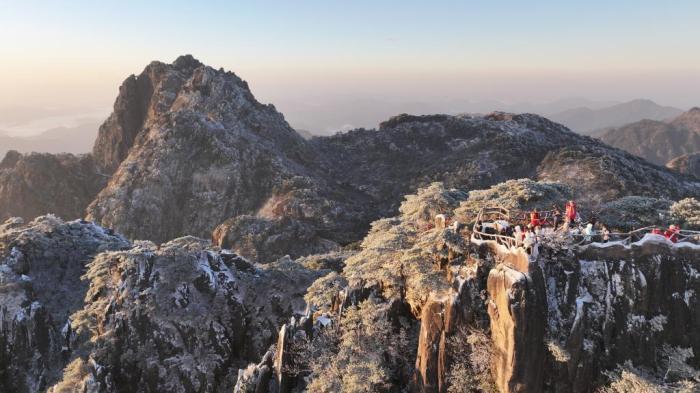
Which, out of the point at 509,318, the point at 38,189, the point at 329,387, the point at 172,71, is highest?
the point at 172,71

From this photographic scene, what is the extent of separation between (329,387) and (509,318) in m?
11.7

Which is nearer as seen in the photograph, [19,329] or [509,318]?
[509,318]

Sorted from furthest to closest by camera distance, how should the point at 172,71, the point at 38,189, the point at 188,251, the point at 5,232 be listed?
the point at 172,71
the point at 38,189
the point at 5,232
the point at 188,251

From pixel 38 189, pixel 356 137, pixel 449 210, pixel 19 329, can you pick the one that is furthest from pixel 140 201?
pixel 449 210

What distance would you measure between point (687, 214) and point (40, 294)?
56.1 meters

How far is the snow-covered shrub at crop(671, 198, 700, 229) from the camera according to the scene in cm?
3153

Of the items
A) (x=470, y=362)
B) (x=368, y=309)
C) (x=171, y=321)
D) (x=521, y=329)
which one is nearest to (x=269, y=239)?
(x=171, y=321)

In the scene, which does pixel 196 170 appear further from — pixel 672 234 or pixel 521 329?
pixel 672 234

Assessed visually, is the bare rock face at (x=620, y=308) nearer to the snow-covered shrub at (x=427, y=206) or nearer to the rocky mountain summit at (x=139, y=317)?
the snow-covered shrub at (x=427, y=206)

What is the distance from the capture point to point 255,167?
10519 centimetres

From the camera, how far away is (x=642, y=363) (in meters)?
21.9

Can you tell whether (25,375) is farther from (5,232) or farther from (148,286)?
(5,232)

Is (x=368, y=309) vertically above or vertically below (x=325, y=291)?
above

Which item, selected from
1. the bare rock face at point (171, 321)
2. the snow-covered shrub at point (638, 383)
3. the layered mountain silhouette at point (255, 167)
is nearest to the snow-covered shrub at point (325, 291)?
the bare rock face at point (171, 321)
